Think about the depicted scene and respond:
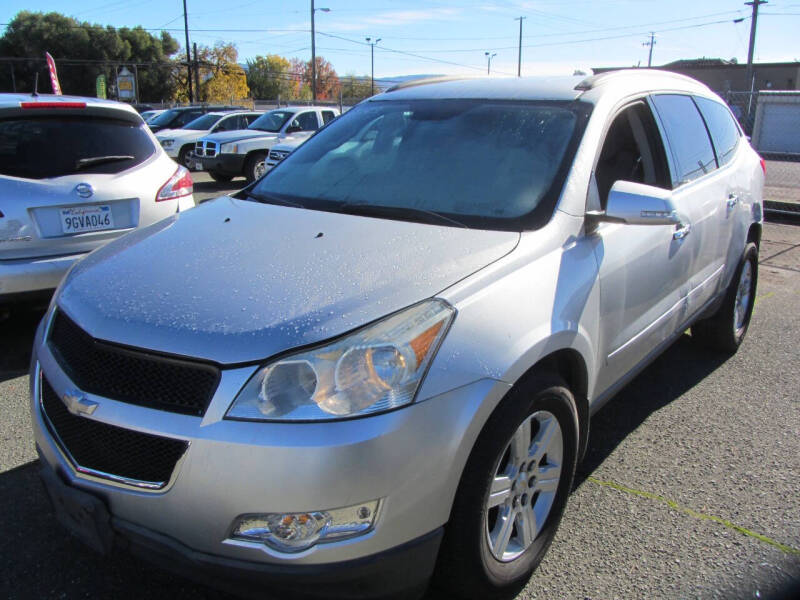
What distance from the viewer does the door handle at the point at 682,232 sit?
3.34 meters

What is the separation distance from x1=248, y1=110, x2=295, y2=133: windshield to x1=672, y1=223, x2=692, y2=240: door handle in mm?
13401

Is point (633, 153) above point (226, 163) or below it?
above

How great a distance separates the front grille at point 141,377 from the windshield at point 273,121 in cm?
1432

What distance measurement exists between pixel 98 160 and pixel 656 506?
162 inches

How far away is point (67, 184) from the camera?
14.5 ft

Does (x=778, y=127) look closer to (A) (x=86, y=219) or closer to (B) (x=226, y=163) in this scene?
(B) (x=226, y=163)

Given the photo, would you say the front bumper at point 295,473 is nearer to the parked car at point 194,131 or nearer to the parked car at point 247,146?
the parked car at point 247,146

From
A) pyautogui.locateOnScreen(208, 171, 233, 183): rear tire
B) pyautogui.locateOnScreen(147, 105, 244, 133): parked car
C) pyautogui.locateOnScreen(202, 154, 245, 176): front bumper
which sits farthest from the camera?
pyautogui.locateOnScreen(147, 105, 244, 133): parked car

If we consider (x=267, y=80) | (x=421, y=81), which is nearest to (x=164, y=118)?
(x=421, y=81)

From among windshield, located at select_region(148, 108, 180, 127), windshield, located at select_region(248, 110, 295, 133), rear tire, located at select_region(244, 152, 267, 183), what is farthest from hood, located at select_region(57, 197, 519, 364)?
windshield, located at select_region(148, 108, 180, 127)

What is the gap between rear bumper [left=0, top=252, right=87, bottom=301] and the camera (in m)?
4.12

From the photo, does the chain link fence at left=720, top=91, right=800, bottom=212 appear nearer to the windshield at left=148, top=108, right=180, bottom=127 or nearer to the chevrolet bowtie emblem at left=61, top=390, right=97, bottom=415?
the chevrolet bowtie emblem at left=61, top=390, right=97, bottom=415

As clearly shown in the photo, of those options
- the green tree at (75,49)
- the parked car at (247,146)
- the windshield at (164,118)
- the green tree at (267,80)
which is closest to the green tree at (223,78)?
the green tree at (75,49)

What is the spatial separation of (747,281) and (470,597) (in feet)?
12.1
